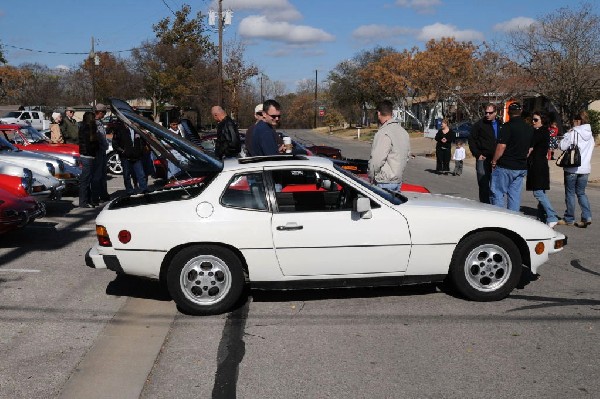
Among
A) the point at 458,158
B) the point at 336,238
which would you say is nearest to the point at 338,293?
the point at 336,238

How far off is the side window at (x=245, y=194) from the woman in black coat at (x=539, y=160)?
505 cm

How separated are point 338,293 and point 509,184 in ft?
11.5

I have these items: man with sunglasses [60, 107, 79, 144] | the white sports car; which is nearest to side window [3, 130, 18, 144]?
man with sunglasses [60, 107, 79, 144]

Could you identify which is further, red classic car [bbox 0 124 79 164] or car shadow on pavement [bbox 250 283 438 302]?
red classic car [bbox 0 124 79 164]

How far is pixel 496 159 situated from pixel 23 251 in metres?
6.28

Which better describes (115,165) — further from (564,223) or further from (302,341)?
(302,341)

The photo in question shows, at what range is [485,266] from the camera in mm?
5590

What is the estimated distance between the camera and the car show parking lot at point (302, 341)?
3992 mm

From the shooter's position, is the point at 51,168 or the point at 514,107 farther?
the point at 51,168

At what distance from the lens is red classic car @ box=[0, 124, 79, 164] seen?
13.4 meters

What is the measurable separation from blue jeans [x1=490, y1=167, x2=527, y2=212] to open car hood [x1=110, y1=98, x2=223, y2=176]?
165 inches

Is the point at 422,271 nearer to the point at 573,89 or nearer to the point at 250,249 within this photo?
the point at 250,249

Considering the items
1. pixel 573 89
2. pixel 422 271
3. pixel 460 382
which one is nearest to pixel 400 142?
pixel 422 271

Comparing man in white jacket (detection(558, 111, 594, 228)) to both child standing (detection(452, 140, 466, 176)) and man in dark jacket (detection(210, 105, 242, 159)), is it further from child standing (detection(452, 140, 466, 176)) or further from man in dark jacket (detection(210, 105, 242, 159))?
child standing (detection(452, 140, 466, 176))
